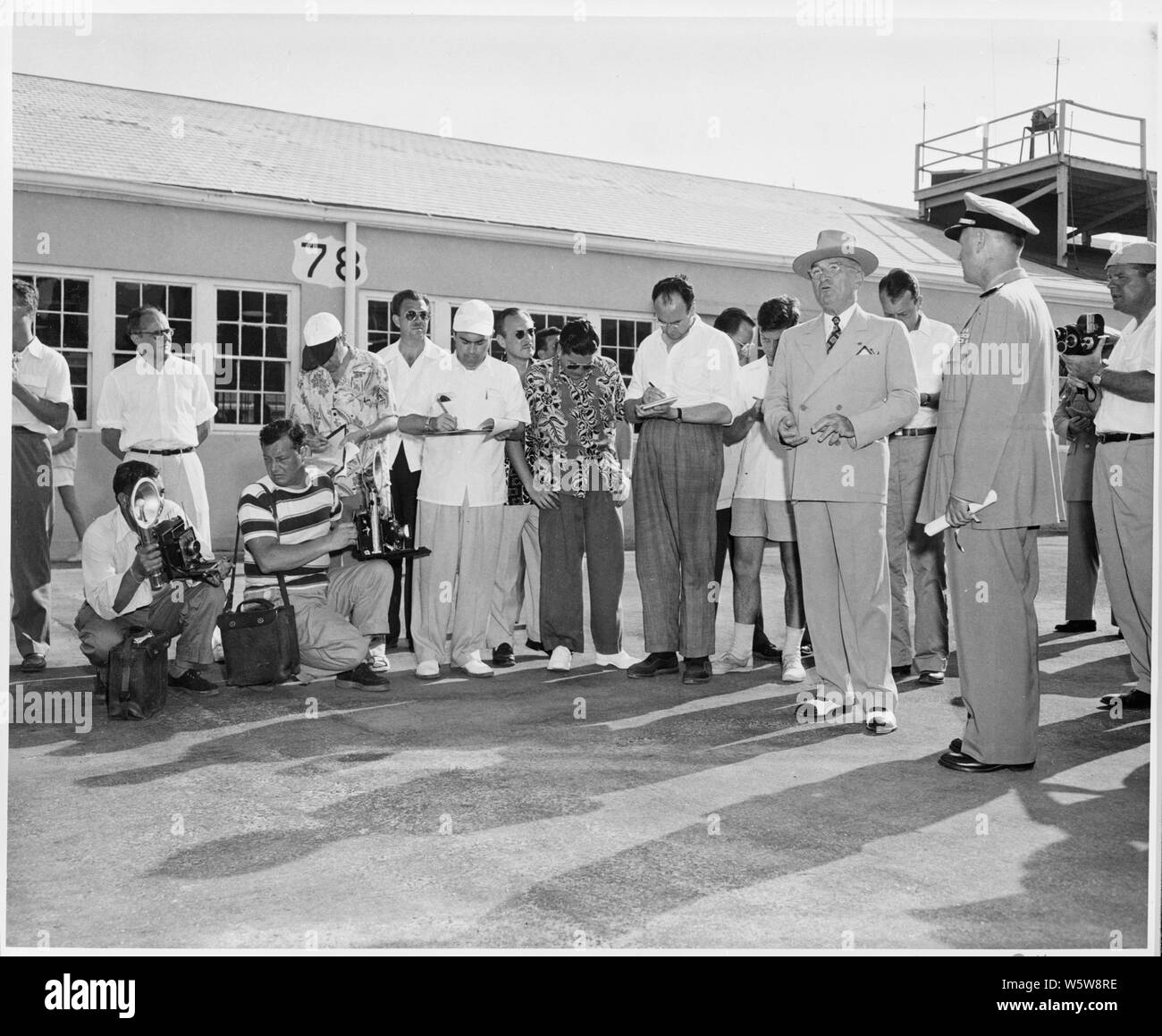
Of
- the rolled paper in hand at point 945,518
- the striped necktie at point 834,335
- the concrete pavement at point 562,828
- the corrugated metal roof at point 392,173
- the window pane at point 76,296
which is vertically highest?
the corrugated metal roof at point 392,173

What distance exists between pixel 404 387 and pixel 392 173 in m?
9.23

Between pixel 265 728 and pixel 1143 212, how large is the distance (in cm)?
2148

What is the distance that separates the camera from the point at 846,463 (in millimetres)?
5758

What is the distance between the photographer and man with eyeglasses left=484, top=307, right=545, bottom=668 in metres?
7.18

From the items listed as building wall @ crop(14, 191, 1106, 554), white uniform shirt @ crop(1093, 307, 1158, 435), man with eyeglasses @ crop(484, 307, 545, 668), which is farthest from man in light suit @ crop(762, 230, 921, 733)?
building wall @ crop(14, 191, 1106, 554)

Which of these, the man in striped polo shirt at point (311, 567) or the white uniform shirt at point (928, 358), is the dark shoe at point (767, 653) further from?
the man in striped polo shirt at point (311, 567)

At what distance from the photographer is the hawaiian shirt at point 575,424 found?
6.97 metres

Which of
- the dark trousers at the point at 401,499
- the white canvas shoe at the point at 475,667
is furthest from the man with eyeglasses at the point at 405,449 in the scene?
the white canvas shoe at the point at 475,667

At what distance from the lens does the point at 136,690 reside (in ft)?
18.7

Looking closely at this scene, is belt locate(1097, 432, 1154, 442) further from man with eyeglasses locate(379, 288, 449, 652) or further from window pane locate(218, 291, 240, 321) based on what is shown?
window pane locate(218, 291, 240, 321)

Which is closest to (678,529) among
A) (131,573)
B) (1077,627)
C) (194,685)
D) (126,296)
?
(194,685)

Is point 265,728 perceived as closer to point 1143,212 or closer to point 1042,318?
point 1042,318

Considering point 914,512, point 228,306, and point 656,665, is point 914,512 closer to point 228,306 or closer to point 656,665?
point 656,665
